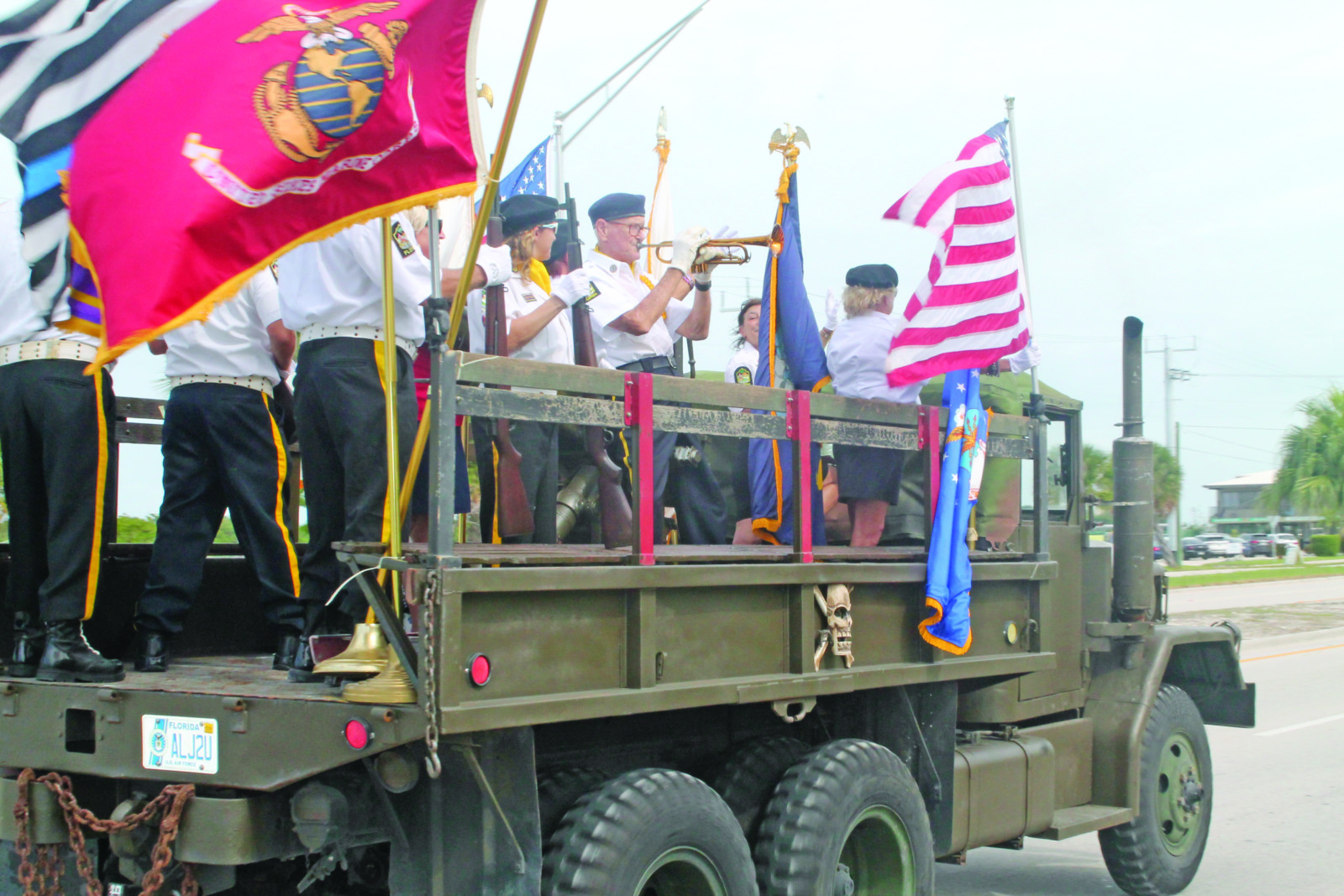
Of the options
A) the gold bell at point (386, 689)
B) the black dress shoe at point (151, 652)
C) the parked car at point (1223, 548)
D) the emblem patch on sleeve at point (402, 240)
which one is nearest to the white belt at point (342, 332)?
the emblem patch on sleeve at point (402, 240)

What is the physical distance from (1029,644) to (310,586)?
2.97 meters

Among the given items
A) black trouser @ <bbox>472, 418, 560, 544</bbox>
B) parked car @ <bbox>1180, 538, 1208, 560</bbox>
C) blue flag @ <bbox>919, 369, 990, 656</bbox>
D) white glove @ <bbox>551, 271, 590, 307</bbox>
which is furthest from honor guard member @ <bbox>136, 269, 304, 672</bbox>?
parked car @ <bbox>1180, 538, 1208, 560</bbox>

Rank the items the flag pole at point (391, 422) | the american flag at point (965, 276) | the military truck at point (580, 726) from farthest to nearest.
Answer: the american flag at point (965, 276)
the flag pole at point (391, 422)
the military truck at point (580, 726)

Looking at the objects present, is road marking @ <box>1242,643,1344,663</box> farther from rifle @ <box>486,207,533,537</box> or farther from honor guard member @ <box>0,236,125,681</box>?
honor guard member @ <box>0,236,125,681</box>

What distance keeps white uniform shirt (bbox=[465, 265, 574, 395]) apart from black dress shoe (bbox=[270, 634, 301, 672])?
5.46 ft

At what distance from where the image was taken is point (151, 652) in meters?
4.52

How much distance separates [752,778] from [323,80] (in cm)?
264

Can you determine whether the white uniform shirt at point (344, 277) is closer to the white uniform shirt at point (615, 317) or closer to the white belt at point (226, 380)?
the white belt at point (226, 380)

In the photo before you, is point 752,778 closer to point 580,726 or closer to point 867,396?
point 580,726

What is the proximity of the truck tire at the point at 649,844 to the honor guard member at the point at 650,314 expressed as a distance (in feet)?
7.05

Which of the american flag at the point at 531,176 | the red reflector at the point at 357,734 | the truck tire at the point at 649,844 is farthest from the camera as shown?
the american flag at the point at 531,176

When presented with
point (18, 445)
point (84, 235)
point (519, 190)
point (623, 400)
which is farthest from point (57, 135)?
point (519, 190)

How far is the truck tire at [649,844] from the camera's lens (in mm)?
3707

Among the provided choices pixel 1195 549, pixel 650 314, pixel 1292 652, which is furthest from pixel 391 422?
pixel 1195 549
